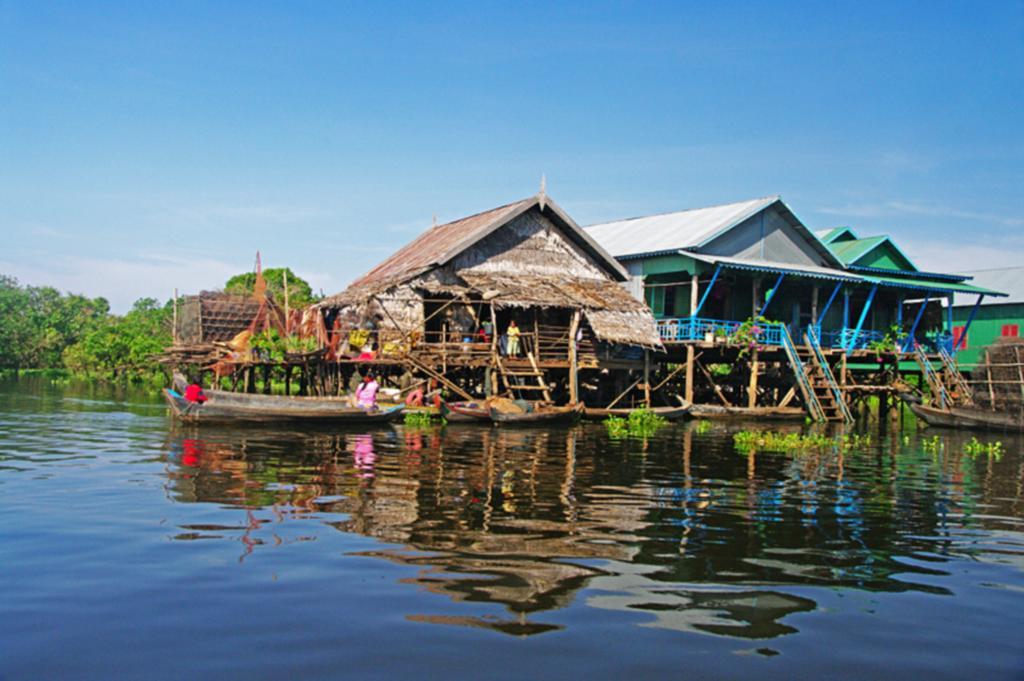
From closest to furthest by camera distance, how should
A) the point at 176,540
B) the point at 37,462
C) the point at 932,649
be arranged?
the point at 932,649, the point at 176,540, the point at 37,462

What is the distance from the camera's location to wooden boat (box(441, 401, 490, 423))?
20078mm

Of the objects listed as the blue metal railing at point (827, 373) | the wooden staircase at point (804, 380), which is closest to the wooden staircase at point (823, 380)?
the blue metal railing at point (827, 373)

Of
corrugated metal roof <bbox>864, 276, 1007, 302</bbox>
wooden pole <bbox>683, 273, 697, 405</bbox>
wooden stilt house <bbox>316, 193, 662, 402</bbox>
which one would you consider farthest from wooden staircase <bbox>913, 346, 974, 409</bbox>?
wooden stilt house <bbox>316, 193, 662, 402</bbox>

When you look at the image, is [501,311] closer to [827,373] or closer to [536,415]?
[536,415]

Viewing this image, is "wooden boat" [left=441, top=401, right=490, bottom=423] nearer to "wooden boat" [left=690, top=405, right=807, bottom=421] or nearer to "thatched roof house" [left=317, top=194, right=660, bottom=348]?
"thatched roof house" [left=317, top=194, right=660, bottom=348]

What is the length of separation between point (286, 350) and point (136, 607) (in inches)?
680

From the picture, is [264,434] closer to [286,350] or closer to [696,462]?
[286,350]

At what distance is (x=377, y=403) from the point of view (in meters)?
20.1

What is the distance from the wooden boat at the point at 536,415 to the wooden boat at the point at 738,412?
188 inches

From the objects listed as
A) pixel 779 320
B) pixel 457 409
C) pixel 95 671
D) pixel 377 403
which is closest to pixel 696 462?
pixel 457 409

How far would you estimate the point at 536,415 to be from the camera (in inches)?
792

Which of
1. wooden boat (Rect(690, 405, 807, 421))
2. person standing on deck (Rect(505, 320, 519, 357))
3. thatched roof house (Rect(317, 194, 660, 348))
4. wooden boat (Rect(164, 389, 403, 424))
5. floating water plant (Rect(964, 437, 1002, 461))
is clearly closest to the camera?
floating water plant (Rect(964, 437, 1002, 461))

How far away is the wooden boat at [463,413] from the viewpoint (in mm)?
20078

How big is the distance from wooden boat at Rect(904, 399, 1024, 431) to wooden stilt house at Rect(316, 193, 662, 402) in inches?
296
